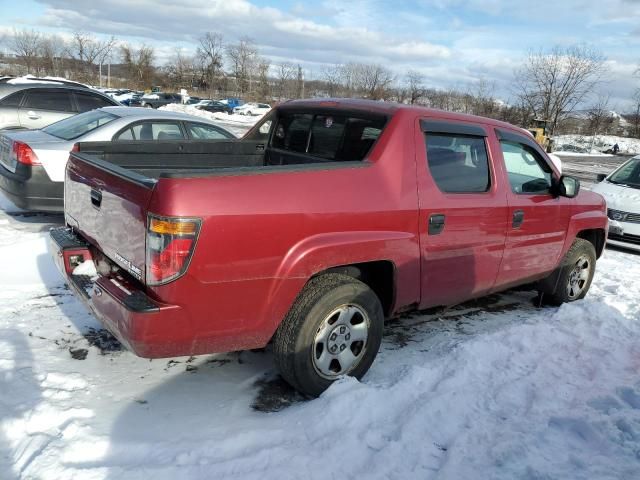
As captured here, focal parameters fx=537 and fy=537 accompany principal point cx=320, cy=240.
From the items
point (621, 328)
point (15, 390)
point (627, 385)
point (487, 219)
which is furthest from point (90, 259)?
point (621, 328)

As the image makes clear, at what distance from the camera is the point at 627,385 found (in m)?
3.75

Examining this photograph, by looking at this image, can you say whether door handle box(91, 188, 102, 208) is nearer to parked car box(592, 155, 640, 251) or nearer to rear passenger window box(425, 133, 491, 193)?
rear passenger window box(425, 133, 491, 193)

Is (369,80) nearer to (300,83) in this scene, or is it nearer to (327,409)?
(300,83)

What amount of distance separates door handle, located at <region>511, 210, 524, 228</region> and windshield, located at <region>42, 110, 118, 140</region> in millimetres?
5299

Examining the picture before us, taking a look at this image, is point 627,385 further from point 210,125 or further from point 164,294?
point 210,125

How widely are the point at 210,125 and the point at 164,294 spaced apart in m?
5.55

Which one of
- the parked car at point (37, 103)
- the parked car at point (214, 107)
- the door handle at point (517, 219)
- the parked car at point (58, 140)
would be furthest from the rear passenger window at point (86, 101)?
the parked car at point (214, 107)

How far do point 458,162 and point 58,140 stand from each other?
5233mm

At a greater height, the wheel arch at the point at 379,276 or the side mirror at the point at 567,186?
the side mirror at the point at 567,186

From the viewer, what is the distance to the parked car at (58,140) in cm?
645

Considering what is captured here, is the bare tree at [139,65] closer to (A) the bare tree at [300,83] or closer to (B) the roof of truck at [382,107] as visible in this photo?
(A) the bare tree at [300,83]

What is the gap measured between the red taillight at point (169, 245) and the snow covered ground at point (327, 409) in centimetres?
92

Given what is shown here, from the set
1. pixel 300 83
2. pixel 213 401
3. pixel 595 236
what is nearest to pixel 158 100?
pixel 300 83


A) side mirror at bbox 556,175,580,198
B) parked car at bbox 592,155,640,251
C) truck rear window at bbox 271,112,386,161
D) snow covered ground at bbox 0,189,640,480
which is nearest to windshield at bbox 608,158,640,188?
parked car at bbox 592,155,640,251
